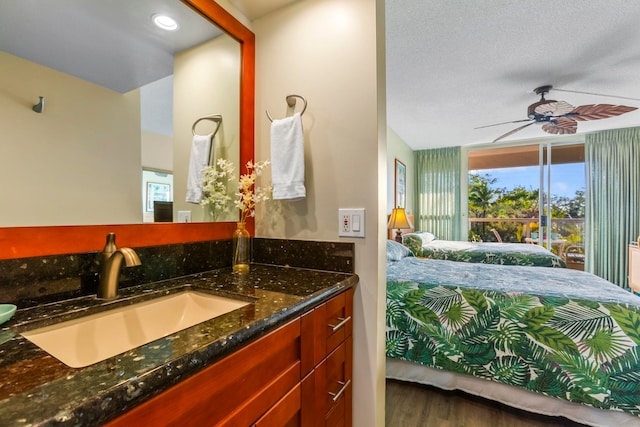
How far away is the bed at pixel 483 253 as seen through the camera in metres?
3.46

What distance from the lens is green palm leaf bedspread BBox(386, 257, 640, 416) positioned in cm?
156

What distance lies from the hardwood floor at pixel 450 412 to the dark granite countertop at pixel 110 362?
1339 millimetres

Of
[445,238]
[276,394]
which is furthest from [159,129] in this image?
[445,238]

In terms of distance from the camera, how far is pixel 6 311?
0.67 m

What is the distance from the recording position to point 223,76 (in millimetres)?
1441

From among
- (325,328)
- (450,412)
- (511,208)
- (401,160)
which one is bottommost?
(450,412)

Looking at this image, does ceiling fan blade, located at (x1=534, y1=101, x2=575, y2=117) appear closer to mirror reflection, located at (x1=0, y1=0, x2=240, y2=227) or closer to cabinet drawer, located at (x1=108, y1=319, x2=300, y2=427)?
mirror reflection, located at (x1=0, y1=0, x2=240, y2=227)

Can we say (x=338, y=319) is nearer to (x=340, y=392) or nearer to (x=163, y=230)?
(x=340, y=392)

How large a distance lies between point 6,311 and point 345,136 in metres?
1.17

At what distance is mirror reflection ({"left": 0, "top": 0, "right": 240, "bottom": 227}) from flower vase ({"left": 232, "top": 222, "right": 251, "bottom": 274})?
0.51 feet

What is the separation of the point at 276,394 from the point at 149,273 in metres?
0.66

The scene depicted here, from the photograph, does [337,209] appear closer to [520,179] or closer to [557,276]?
[557,276]

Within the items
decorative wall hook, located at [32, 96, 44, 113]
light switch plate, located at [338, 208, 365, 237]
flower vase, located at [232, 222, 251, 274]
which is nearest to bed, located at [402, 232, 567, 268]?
light switch plate, located at [338, 208, 365, 237]

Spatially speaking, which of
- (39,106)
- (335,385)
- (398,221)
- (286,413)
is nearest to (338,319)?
(335,385)
